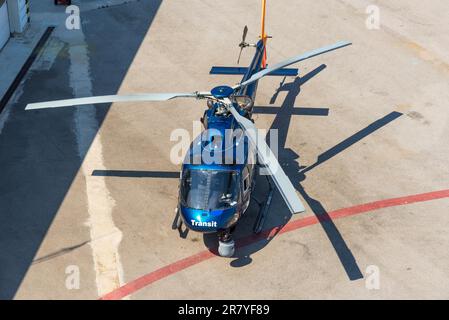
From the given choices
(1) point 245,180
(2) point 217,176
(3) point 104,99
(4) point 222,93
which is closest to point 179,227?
(2) point 217,176

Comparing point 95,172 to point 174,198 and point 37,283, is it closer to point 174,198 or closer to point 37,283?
point 174,198

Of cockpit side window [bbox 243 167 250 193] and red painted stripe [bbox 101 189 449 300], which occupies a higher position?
cockpit side window [bbox 243 167 250 193]

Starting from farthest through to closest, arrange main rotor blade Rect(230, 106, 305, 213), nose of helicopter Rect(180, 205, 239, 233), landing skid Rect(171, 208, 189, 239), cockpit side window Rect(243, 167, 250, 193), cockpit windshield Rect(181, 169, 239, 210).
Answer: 1. landing skid Rect(171, 208, 189, 239)
2. cockpit side window Rect(243, 167, 250, 193)
3. cockpit windshield Rect(181, 169, 239, 210)
4. nose of helicopter Rect(180, 205, 239, 233)
5. main rotor blade Rect(230, 106, 305, 213)

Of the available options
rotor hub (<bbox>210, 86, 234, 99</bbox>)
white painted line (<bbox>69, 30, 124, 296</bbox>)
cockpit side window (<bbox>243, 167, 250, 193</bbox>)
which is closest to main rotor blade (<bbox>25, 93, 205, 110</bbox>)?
rotor hub (<bbox>210, 86, 234, 99</bbox>)

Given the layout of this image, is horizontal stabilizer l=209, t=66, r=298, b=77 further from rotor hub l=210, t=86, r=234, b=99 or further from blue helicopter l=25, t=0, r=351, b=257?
rotor hub l=210, t=86, r=234, b=99

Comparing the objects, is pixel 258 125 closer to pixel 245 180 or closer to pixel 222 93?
pixel 222 93
